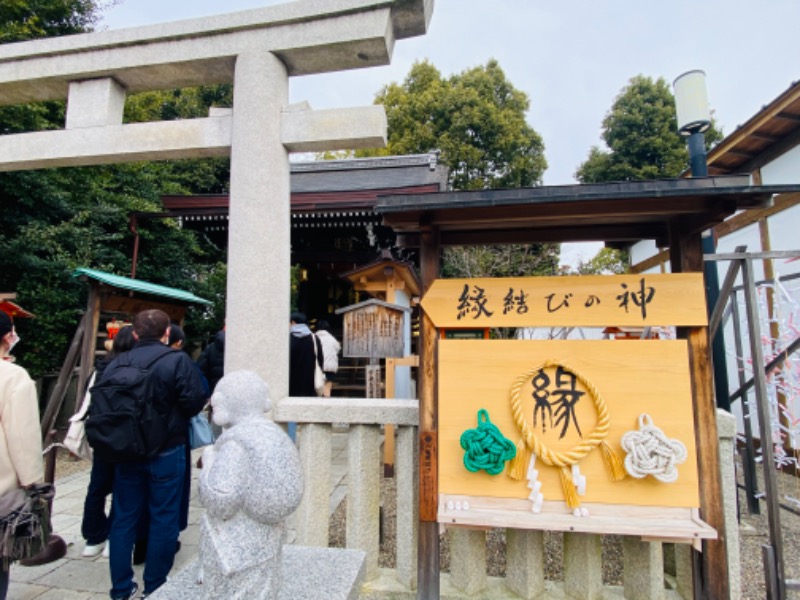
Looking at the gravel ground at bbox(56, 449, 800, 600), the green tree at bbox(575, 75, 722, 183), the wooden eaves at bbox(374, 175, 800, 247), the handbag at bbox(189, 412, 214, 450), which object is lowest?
the gravel ground at bbox(56, 449, 800, 600)

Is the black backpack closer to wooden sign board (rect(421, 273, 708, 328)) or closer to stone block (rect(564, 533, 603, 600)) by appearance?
wooden sign board (rect(421, 273, 708, 328))

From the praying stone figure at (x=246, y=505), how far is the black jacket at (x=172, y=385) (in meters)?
1.16

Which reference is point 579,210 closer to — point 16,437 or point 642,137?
point 16,437

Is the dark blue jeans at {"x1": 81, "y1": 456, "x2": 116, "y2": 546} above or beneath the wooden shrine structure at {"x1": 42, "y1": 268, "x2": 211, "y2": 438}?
beneath

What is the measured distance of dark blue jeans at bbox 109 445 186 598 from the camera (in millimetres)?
2623

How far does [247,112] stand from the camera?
3174 millimetres

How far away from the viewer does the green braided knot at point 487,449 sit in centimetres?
237

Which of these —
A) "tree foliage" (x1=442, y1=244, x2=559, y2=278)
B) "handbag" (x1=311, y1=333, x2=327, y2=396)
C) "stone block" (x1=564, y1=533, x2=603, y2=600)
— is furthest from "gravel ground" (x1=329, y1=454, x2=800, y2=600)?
"tree foliage" (x1=442, y1=244, x2=559, y2=278)

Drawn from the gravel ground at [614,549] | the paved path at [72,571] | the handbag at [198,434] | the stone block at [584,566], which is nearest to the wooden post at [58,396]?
the paved path at [72,571]

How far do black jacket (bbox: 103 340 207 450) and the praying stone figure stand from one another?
1.16 m

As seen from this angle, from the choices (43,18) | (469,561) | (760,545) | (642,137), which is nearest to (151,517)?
(469,561)

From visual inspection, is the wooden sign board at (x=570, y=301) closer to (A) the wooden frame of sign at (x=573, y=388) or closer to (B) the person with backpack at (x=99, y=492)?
(A) the wooden frame of sign at (x=573, y=388)

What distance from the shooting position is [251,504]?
4.99ft

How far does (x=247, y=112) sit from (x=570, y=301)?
9.08 ft
